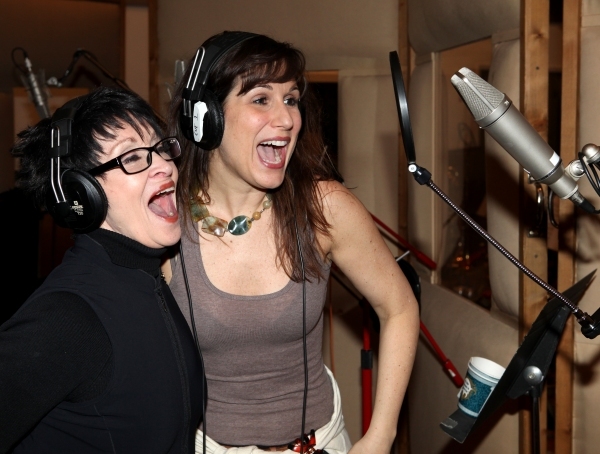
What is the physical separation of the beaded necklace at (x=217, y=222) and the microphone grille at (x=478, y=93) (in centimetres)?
78

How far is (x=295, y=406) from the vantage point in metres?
1.71

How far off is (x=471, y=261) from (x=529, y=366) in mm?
1755

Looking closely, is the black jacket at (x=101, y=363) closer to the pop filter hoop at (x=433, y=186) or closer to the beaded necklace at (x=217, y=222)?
the beaded necklace at (x=217, y=222)

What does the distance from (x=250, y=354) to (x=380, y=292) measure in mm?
384

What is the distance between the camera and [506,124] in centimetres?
117

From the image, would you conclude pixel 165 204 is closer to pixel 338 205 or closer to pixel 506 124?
pixel 338 205

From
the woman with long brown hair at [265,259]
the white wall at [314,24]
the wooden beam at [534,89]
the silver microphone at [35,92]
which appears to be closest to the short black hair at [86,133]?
the woman with long brown hair at [265,259]

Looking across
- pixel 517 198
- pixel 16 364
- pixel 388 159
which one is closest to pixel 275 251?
pixel 16 364

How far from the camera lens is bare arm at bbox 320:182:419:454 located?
1757mm

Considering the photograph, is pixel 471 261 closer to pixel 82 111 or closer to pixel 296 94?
pixel 296 94

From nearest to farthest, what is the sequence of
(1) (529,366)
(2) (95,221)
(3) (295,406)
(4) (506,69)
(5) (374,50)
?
(2) (95,221) < (1) (529,366) < (3) (295,406) < (4) (506,69) < (5) (374,50)

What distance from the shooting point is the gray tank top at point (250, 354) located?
1648 millimetres

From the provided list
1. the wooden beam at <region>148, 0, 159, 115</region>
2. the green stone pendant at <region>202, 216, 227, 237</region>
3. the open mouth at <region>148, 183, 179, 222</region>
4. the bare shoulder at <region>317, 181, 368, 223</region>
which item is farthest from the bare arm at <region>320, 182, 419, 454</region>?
the wooden beam at <region>148, 0, 159, 115</region>

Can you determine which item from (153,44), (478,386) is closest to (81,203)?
(478,386)
